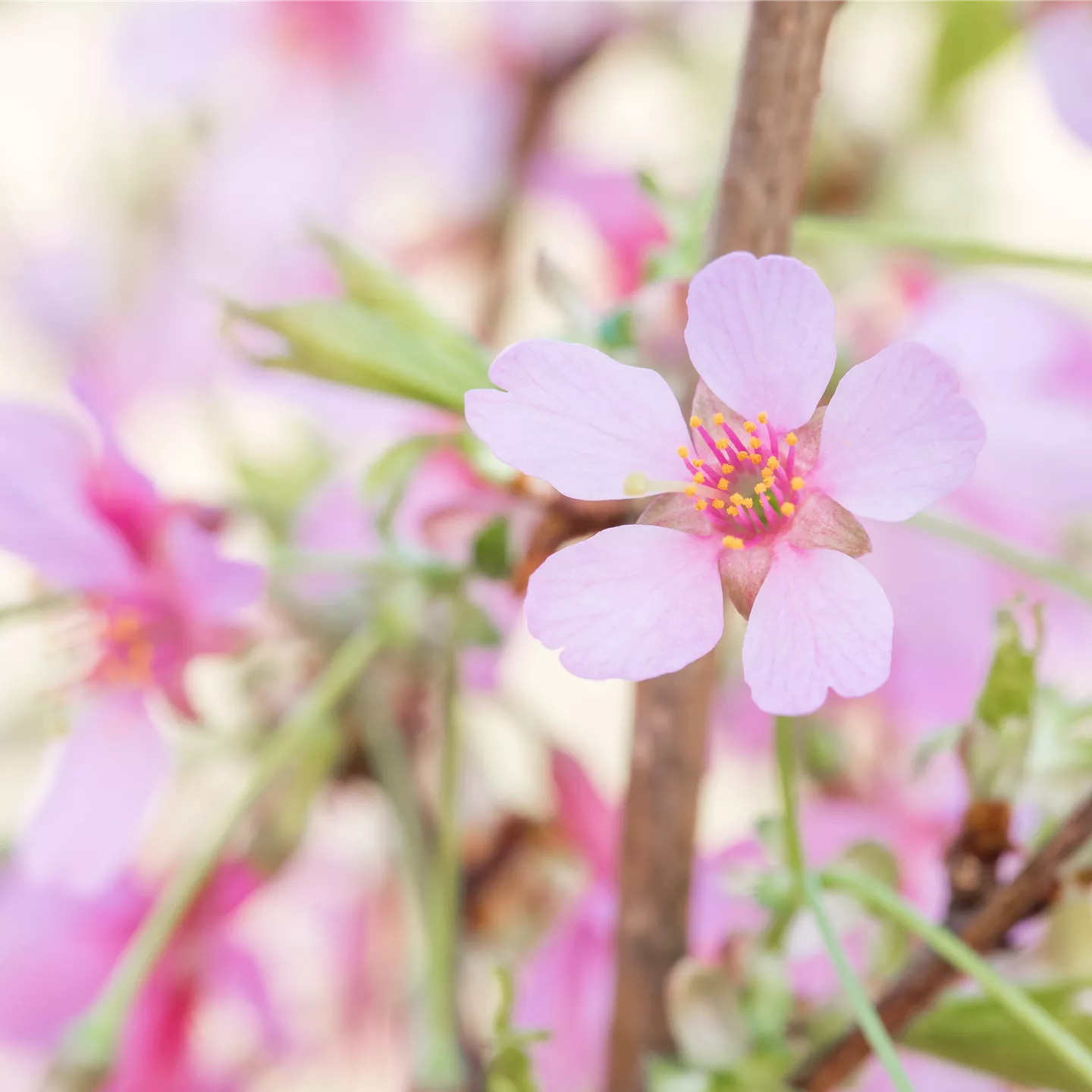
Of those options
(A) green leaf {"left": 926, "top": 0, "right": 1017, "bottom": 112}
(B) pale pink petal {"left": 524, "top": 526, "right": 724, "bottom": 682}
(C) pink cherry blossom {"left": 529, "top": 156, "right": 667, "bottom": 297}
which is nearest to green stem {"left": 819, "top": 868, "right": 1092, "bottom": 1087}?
(B) pale pink petal {"left": 524, "top": 526, "right": 724, "bottom": 682}

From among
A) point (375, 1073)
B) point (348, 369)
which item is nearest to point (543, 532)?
point (348, 369)

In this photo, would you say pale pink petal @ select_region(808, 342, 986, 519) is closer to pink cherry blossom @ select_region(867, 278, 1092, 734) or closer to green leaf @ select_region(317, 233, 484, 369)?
green leaf @ select_region(317, 233, 484, 369)

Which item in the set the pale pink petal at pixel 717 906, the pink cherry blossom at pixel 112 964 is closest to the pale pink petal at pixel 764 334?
the pale pink petal at pixel 717 906

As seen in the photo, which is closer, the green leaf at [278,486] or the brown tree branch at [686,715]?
the brown tree branch at [686,715]

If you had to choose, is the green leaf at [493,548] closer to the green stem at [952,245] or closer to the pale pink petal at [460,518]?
the pale pink petal at [460,518]

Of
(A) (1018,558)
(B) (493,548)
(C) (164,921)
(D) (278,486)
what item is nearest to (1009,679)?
(A) (1018,558)

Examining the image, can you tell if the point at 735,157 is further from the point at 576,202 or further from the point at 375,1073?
the point at 375,1073
